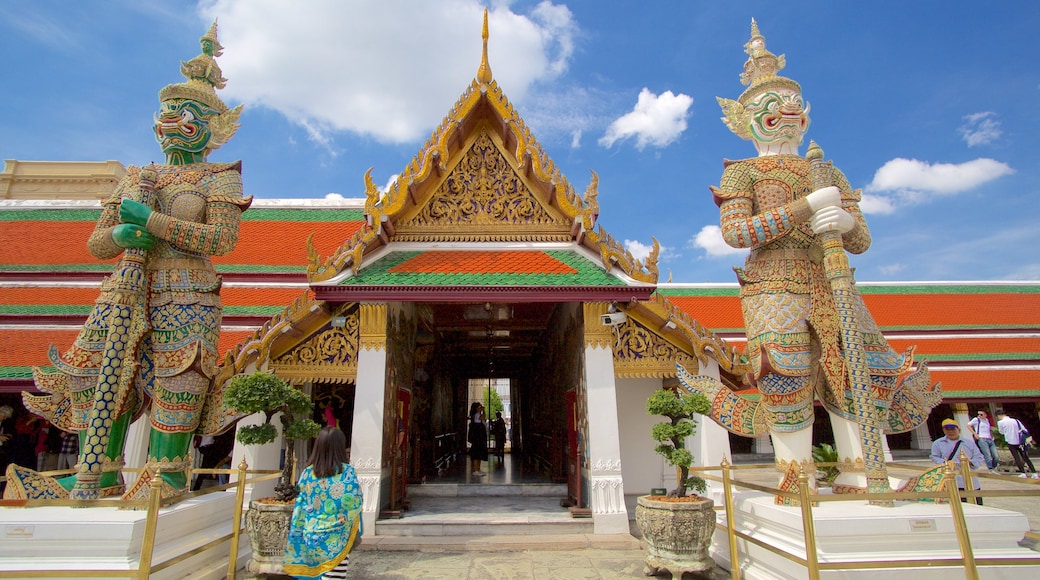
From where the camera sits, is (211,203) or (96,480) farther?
(211,203)

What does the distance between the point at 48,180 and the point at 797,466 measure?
21362 mm

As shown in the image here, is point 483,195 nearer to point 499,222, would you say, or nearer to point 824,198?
point 499,222

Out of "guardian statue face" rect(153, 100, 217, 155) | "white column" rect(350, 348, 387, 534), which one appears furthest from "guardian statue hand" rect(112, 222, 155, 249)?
"white column" rect(350, 348, 387, 534)

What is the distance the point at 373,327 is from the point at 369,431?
1.18 m

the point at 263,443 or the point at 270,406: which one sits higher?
the point at 270,406

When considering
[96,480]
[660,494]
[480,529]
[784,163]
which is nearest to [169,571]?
[96,480]

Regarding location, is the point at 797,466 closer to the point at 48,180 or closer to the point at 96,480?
the point at 96,480

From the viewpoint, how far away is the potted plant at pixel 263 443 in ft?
13.4

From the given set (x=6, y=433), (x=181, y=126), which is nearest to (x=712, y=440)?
(x=181, y=126)

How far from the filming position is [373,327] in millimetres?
6152

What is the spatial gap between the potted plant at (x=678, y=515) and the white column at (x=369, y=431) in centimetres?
286

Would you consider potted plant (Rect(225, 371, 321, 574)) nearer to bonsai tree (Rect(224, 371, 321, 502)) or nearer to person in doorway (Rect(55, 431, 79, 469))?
bonsai tree (Rect(224, 371, 321, 502))

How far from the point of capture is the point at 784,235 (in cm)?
450

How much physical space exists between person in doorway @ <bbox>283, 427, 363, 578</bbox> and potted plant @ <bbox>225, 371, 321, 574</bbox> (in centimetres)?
92
